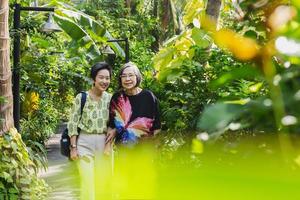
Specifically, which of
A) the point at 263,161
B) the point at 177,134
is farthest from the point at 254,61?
the point at 177,134

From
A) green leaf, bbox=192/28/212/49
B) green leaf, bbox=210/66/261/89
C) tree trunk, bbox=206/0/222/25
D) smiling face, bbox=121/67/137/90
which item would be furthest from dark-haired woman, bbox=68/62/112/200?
green leaf, bbox=210/66/261/89

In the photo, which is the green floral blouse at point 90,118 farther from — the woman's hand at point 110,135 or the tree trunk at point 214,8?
the tree trunk at point 214,8

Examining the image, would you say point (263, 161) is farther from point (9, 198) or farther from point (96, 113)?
point (9, 198)

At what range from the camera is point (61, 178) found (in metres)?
7.96

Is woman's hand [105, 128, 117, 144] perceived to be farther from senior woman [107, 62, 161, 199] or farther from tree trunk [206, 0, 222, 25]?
tree trunk [206, 0, 222, 25]

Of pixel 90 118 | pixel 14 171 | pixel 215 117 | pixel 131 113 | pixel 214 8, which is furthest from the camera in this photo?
pixel 214 8

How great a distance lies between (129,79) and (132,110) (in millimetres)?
240

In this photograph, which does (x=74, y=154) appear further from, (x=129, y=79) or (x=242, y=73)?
(x=242, y=73)

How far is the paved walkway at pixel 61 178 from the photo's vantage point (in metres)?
6.62

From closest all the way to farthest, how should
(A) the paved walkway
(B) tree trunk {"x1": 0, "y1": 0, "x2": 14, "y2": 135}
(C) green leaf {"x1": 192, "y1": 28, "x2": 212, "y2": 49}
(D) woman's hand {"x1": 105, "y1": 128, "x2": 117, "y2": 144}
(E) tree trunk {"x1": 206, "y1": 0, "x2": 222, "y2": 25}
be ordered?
(D) woman's hand {"x1": 105, "y1": 128, "x2": 117, "y2": 144}, (C) green leaf {"x1": 192, "y1": 28, "x2": 212, "y2": 49}, (B) tree trunk {"x1": 0, "y1": 0, "x2": 14, "y2": 135}, (E) tree trunk {"x1": 206, "y1": 0, "x2": 222, "y2": 25}, (A) the paved walkway

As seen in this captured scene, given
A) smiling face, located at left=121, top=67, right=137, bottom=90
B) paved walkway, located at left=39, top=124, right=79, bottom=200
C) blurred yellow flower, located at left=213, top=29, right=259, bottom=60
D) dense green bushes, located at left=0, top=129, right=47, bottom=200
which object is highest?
smiling face, located at left=121, top=67, right=137, bottom=90

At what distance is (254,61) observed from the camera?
0.57m

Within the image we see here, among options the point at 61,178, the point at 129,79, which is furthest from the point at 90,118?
the point at 61,178

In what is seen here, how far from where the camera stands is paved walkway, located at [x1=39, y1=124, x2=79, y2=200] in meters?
6.62
